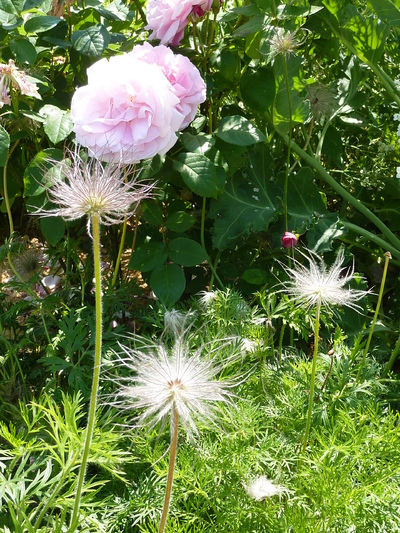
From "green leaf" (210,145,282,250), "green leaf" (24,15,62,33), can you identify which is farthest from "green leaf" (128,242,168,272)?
"green leaf" (24,15,62,33)

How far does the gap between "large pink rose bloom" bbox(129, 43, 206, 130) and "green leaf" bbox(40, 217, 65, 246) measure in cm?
38

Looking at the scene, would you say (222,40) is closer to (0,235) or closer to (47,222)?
(47,222)

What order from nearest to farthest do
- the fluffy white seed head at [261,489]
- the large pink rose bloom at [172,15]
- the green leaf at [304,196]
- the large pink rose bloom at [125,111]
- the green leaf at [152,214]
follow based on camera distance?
1. the fluffy white seed head at [261,489]
2. the large pink rose bloom at [125,111]
3. the large pink rose bloom at [172,15]
4. the green leaf at [152,214]
5. the green leaf at [304,196]

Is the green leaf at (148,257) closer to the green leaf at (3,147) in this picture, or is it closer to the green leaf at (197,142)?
the green leaf at (197,142)

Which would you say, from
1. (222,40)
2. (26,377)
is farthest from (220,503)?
(222,40)

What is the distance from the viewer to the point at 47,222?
4.79ft

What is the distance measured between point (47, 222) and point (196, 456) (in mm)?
704

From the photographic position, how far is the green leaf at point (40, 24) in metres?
1.36

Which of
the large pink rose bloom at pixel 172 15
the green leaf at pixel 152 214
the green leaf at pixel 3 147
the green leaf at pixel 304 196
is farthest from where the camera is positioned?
the green leaf at pixel 304 196

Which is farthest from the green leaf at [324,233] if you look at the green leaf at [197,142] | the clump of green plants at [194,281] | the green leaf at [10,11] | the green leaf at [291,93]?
the green leaf at [10,11]

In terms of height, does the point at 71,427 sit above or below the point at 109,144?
below

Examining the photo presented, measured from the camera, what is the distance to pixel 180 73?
1.33 m

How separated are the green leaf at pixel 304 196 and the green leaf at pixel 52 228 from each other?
0.61 metres

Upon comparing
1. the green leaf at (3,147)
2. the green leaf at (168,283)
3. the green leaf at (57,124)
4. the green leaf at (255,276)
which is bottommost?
the green leaf at (255,276)
